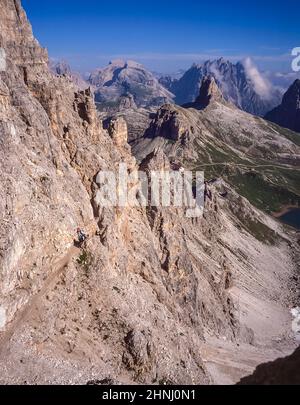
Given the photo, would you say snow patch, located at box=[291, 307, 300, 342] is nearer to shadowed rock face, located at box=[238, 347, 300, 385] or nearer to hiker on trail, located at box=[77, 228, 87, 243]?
shadowed rock face, located at box=[238, 347, 300, 385]

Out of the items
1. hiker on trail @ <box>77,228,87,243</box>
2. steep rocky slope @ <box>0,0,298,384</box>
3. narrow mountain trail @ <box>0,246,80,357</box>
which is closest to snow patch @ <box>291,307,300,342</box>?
steep rocky slope @ <box>0,0,298,384</box>

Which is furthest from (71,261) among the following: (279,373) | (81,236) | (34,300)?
(279,373)

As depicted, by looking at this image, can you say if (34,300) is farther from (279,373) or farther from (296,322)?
(296,322)

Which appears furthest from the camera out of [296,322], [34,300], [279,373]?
[296,322]

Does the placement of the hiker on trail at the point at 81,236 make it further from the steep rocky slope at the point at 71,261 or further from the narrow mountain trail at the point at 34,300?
the narrow mountain trail at the point at 34,300

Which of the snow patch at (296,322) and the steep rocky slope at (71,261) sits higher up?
the steep rocky slope at (71,261)

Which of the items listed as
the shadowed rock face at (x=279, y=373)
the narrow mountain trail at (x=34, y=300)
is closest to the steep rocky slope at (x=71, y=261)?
the narrow mountain trail at (x=34, y=300)

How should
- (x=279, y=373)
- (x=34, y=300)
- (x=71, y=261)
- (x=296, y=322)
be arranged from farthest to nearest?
(x=296, y=322), (x=71, y=261), (x=34, y=300), (x=279, y=373)

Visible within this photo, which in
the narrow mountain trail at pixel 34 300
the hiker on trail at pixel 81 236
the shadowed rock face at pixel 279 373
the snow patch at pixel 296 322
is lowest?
the snow patch at pixel 296 322
